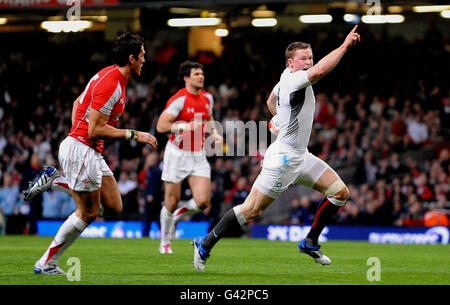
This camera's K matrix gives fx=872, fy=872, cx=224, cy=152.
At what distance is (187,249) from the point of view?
14.4m

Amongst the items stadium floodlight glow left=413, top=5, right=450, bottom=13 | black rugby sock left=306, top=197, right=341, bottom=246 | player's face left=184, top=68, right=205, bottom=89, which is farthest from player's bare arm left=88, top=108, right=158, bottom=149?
stadium floodlight glow left=413, top=5, right=450, bottom=13

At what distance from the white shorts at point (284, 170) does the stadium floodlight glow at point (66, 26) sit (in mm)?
19630

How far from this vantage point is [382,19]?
27.0m

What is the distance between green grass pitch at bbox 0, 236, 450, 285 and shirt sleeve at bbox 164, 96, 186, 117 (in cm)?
216

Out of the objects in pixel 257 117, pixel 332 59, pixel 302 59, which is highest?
pixel 257 117

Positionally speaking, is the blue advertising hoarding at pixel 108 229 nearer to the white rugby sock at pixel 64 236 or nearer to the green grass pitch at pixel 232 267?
the green grass pitch at pixel 232 267

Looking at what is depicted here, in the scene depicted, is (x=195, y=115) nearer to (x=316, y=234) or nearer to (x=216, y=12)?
(x=316, y=234)

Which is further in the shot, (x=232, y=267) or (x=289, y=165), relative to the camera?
(x=232, y=267)

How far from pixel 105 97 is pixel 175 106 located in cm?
447

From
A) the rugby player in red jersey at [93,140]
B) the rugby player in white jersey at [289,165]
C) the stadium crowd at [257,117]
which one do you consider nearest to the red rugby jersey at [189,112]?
the rugby player in white jersey at [289,165]

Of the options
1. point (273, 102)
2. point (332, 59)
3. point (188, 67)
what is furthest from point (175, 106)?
point (332, 59)

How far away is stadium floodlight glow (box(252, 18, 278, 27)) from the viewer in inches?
1102

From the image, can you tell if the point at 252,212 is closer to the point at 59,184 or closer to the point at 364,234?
the point at 59,184

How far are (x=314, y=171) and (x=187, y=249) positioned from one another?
490 centimetres
